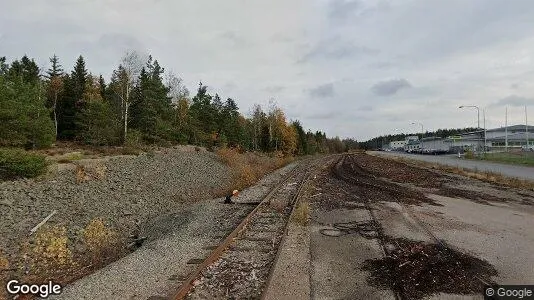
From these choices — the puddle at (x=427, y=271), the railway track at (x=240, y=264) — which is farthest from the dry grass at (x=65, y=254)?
the puddle at (x=427, y=271)

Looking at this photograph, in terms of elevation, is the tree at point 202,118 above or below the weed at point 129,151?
above

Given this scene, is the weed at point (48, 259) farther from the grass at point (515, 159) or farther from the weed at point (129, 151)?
the grass at point (515, 159)

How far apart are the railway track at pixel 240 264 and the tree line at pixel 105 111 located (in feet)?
76.4

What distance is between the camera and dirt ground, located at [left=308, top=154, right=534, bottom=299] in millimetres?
7727

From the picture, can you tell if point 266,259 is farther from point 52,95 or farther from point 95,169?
point 52,95

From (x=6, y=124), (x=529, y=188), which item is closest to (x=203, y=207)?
(x=6, y=124)

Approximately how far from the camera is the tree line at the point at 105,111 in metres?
32.2

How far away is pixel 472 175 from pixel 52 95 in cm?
5692

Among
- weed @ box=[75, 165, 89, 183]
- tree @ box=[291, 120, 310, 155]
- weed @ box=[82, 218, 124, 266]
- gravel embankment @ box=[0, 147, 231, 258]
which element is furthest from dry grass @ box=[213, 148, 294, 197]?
tree @ box=[291, 120, 310, 155]

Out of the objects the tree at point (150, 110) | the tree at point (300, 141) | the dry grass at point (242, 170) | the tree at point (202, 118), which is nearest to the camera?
the dry grass at point (242, 170)

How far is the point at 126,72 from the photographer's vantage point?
4619 centimetres

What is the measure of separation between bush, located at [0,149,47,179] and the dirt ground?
14647 millimetres

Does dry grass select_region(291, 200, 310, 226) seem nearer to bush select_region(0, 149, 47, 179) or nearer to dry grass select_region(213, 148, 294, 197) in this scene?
dry grass select_region(213, 148, 294, 197)

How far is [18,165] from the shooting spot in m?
20.3
